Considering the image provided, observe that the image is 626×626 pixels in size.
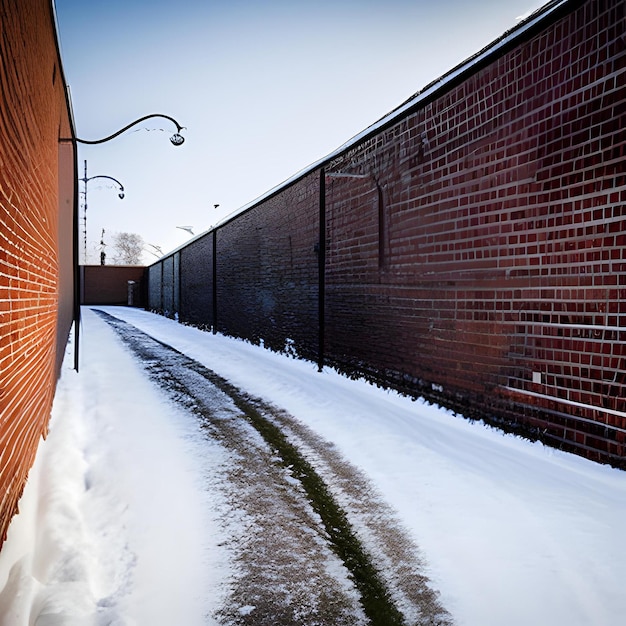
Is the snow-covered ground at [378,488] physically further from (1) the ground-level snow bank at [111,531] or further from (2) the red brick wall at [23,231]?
(2) the red brick wall at [23,231]

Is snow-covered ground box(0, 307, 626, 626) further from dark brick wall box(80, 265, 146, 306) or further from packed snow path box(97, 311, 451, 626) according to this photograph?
dark brick wall box(80, 265, 146, 306)

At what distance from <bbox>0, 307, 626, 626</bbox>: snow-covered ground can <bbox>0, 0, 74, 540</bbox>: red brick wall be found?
32 centimetres

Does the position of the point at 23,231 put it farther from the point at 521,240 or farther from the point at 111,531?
the point at 521,240

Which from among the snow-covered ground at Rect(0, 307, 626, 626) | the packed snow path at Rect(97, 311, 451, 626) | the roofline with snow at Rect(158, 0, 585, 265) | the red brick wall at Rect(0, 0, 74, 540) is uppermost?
the roofline with snow at Rect(158, 0, 585, 265)

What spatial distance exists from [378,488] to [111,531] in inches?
69.0

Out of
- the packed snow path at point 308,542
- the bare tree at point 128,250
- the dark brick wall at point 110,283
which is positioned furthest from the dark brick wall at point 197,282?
the bare tree at point 128,250

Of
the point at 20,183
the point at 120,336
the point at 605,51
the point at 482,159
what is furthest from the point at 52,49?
A: the point at 120,336

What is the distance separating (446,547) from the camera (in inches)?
104

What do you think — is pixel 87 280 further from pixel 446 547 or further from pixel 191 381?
pixel 446 547

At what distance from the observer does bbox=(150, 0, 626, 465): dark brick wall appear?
3.76 meters

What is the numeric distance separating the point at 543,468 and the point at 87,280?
3977 centimetres

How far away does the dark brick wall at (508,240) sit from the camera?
376 cm

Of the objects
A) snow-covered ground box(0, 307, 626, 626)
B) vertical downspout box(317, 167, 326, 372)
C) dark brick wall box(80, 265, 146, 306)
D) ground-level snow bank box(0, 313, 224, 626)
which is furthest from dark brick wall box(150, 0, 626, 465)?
dark brick wall box(80, 265, 146, 306)

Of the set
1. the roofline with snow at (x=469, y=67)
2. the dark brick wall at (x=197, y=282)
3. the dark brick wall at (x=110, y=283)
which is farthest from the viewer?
the dark brick wall at (x=110, y=283)
